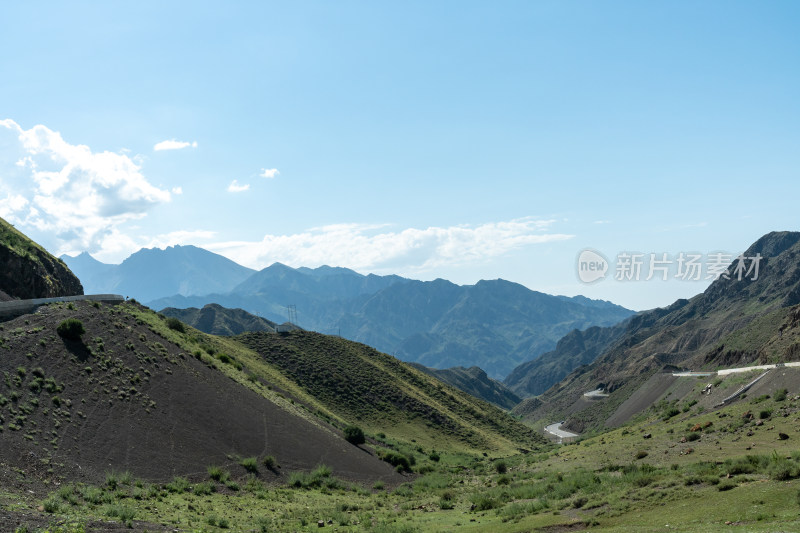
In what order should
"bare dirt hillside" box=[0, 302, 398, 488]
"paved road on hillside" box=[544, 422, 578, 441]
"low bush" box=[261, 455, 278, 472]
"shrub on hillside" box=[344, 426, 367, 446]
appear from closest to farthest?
"bare dirt hillside" box=[0, 302, 398, 488], "low bush" box=[261, 455, 278, 472], "shrub on hillside" box=[344, 426, 367, 446], "paved road on hillside" box=[544, 422, 578, 441]

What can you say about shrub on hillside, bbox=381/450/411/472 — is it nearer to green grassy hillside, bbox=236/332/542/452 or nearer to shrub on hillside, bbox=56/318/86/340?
green grassy hillside, bbox=236/332/542/452

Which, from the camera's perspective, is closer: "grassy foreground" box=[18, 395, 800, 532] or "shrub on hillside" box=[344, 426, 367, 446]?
"grassy foreground" box=[18, 395, 800, 532]

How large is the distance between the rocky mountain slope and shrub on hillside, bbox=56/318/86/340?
13.9m

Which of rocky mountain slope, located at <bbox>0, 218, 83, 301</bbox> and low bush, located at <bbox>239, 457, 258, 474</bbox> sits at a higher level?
rocky mountain slope, located at <bbox>0, 218, 83, 301</bbox>

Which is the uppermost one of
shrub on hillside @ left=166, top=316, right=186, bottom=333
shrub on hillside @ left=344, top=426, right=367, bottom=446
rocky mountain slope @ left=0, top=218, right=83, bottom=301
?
rocky mountain slope @ left=0, top=218, right=83, bottom=301

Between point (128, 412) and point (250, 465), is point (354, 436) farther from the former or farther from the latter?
point (128, 412)

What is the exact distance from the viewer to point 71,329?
48906mm

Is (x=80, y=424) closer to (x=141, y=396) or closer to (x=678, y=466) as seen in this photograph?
(x=141, y=396)

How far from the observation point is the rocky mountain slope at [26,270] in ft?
213

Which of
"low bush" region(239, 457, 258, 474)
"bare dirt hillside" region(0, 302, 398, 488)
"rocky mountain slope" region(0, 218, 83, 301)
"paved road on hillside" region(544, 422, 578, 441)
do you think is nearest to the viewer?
"bare dirt hillside" region(0, 302, 398, 488)

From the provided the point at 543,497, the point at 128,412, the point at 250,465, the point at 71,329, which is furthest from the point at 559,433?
the point at 71,329

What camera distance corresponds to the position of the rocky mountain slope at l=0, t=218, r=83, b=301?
65.1 m

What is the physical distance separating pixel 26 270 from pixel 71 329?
971 inches

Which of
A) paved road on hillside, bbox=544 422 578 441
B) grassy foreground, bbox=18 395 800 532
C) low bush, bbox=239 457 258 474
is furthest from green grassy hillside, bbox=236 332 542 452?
low bush, bbox=239 457 258 474
